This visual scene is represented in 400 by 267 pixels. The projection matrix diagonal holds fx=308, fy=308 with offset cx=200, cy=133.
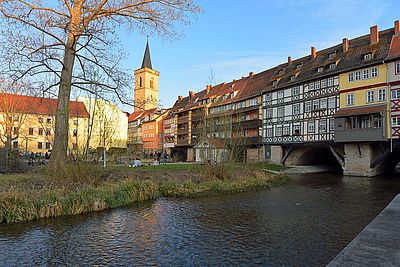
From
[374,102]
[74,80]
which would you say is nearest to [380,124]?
[374,102]

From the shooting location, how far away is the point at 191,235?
798cm

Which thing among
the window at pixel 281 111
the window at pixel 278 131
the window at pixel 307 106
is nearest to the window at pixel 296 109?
the window at pixel 307 106

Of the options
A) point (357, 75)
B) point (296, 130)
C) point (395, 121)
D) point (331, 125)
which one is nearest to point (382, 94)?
point (395, 121)

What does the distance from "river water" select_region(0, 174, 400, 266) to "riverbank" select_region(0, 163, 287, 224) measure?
50 cm

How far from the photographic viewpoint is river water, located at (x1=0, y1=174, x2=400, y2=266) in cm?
621

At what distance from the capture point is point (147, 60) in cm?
8588

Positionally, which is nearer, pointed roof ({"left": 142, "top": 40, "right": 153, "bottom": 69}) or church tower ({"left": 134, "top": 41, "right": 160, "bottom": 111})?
church tower ({"left": 134, "top": 41, "right": 160, "bottom": 111})

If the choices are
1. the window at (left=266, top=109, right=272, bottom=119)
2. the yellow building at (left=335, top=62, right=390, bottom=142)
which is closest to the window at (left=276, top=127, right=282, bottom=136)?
the window at (left=266, top=109, right=272, bottom=119)

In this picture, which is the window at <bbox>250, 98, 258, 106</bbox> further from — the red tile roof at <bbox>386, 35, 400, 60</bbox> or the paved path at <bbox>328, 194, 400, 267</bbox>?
the paved path at <bbox>328, 194, 400, 267</bbox>

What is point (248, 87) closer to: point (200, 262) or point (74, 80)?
point (74, 80)

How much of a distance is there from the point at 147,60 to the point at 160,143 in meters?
32.0

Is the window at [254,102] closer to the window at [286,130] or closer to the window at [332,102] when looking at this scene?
the window at [286,130]

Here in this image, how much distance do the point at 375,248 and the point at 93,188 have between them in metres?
9.23

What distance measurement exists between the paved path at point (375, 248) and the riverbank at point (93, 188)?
8.17m
